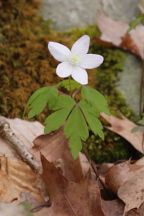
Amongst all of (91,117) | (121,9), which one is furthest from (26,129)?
(121,9)

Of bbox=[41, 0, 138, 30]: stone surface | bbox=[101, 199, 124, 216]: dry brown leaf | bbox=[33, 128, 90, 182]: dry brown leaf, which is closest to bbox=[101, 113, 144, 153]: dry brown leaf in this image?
bbox=[33, 128, 90, 182]: dry brown leaf

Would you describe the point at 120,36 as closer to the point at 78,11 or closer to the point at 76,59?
the point at 78,11

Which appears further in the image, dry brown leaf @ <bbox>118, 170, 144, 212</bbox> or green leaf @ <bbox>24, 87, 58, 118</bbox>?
dry brown leaf @ <bbox>118, 170, 144, 212</bbox>

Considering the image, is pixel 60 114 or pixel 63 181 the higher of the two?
pixel 60 114

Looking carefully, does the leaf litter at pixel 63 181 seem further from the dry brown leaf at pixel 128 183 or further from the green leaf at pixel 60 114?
the green leaf at pixel 60 114

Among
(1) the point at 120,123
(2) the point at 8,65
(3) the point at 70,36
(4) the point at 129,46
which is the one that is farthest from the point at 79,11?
(1) the point at 120,123

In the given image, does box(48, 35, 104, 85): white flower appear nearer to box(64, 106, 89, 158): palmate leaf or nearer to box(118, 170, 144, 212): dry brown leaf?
box(64, 106, 89, 158): palmate leaf
